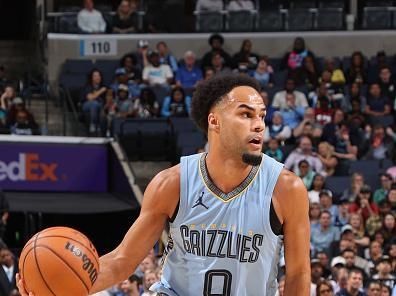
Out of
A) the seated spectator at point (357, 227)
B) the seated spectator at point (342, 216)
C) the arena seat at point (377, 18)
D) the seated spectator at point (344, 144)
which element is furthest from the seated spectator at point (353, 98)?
the seated spectator at point (357, 227)

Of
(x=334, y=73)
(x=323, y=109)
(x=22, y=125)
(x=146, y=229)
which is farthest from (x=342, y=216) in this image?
(x=146, y=229)

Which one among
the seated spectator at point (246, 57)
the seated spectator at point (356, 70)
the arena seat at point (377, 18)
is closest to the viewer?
the seated spectator at point (246, 57)

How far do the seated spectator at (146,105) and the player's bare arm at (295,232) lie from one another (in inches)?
432

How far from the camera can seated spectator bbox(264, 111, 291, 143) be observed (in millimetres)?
15156

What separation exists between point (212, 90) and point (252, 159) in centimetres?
40

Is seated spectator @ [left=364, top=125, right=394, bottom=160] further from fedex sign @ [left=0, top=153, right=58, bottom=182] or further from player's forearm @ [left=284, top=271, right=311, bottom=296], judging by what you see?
player's forearm @ [left=284, top=271, right=311, bottom=296]

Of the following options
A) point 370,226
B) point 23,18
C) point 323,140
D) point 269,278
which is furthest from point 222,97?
point 23,18

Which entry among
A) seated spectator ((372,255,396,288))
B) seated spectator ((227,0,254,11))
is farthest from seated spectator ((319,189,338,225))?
seated spectator ((227,0,254,11))

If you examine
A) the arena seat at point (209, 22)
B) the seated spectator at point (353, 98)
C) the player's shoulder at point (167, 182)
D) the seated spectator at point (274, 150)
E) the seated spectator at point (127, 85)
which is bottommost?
the seated spectator at point (274, 150)

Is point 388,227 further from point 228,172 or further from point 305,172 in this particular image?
point 228,172

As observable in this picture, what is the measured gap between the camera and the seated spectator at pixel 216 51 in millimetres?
17281

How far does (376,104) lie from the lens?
16.6 meters

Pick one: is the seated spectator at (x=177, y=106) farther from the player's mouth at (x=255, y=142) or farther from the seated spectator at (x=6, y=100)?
the player's mouth at (x=255, y=142)

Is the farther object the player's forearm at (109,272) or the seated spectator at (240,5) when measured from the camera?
the seated spectator at (240,5)
